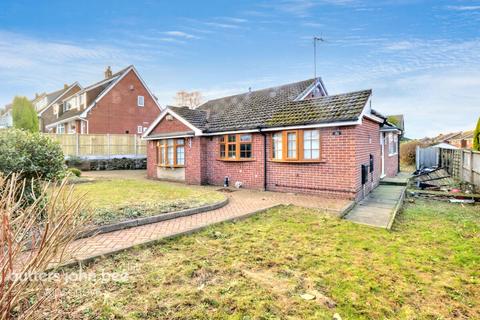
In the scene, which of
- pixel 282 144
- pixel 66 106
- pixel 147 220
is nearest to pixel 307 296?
pixel 147 220

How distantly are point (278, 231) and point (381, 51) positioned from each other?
12.4 m

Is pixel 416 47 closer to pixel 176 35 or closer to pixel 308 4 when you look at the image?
pixel 308 4

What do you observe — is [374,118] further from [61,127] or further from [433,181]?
[61,127]

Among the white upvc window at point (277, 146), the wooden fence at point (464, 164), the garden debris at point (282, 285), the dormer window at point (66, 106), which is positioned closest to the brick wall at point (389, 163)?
the wooden fence at point (464, 164)

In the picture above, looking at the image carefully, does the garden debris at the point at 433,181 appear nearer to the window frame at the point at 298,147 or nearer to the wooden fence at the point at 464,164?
the wooden fence at the point at 464,164

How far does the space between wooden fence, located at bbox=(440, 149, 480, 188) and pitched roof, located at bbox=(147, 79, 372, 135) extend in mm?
6680

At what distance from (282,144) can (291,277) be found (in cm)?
750

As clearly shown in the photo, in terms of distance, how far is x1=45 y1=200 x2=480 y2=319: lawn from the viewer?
3.14m

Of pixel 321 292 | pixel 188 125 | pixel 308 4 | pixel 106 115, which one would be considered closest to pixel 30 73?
pixel 106 115

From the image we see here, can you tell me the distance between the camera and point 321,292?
3561 mm

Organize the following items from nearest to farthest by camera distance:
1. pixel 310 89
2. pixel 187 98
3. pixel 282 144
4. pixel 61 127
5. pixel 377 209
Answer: pixel 377 209
pixel 282 144
pixel 310 89
pixel 61 127
pixel 187 98

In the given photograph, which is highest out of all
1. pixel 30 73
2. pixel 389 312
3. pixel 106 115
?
pixel 30 73

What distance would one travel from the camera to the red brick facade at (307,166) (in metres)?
9.36

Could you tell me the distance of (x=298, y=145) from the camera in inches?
411
